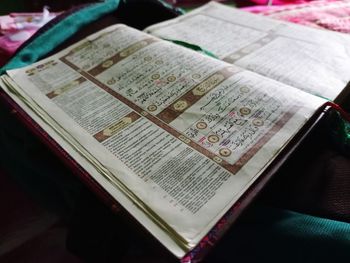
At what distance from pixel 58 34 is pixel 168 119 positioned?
0.33m

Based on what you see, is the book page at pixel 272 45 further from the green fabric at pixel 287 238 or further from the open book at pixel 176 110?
the green fabric at pixel 287 238

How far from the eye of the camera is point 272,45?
1.98ft

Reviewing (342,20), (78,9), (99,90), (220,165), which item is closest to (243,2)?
(342,20)

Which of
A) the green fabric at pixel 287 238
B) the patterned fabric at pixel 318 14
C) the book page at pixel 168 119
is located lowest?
the green fabric at pixel 287 238

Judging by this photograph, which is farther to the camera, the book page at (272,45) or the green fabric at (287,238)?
the book page at (272,45)

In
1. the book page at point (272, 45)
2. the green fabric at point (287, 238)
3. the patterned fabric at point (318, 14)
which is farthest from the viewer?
the patterned fabric at point (318, 14)

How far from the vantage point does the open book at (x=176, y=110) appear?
286mm

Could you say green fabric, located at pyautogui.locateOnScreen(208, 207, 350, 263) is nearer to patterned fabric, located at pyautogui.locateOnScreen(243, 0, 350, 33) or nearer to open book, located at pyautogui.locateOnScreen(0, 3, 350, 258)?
open book, located at pyautogui.locateOnScreen(0, 3, 350, 258)

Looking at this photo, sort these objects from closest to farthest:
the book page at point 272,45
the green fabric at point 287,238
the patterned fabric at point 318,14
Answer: the green fabric at point 287,238
the book page at point 272,45
the patterned fabric at point 318,14

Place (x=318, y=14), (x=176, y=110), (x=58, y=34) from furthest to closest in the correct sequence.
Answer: (x=318, y=14) < (x=58, y=34) < (x=176, y=110)

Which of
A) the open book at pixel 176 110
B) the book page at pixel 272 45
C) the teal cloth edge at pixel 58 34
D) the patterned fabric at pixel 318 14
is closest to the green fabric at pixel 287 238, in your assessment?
the open book at pixel 176 110

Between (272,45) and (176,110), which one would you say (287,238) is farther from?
(272,45)

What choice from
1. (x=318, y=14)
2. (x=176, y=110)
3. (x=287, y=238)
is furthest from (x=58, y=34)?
(x=318, y=14)

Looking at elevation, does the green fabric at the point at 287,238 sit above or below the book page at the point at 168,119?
below
